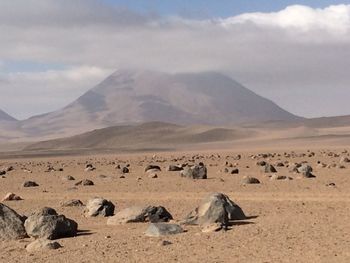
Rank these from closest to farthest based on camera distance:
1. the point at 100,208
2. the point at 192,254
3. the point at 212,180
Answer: the point at 192,254 → the point at 100,208 → the point at 212,180

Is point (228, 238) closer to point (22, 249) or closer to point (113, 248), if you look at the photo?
point (113, 248)

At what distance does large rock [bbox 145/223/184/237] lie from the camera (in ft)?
40.7

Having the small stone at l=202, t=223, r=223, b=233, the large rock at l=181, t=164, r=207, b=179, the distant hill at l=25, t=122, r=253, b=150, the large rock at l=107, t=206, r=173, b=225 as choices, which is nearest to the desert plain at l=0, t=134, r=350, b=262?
the small stone at l=202, t=223, r=223, b=233

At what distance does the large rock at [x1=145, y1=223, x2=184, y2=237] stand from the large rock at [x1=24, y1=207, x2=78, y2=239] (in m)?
1.56

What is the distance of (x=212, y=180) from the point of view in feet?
86.3

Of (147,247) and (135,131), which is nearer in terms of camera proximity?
(147,247)

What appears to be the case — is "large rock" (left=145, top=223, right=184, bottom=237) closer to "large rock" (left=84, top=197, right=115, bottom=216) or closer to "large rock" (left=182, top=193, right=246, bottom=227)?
"large rock" (left=182, top=193, right=246, bottom=227)

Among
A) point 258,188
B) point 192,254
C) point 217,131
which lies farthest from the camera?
point 217,131

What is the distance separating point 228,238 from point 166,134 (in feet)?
339

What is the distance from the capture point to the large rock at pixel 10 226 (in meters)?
12.7

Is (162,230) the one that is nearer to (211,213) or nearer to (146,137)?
(211,213)

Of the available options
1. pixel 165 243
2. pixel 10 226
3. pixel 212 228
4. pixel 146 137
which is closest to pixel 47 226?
pixel 10 226

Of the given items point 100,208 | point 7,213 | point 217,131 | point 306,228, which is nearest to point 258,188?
point 100,208

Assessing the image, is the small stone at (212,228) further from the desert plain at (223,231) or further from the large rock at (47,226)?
the large rock at (47,226)
